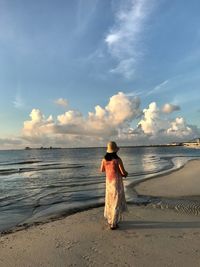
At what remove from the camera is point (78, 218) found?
10.6 m

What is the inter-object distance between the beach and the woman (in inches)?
15.9

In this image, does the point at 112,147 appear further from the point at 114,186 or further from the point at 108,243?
the point at 108,243

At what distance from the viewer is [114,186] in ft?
29.2

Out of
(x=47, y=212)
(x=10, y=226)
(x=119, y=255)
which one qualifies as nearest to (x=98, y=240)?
(x=119, y=255)

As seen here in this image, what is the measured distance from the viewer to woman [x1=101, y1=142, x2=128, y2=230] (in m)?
8.84

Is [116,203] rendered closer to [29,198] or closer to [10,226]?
[10,226]

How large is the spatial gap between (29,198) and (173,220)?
1062 centimetres

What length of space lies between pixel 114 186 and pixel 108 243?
174cm

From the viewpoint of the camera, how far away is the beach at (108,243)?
21.5 ft

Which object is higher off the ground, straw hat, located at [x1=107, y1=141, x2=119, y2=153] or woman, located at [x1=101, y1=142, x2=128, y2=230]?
straw hat, located at [x1=107, y1=141, x2=119, y2=153]

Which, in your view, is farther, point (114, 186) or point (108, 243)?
point (114, 186)

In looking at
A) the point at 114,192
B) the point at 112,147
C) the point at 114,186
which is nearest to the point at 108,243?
the point at 114,192

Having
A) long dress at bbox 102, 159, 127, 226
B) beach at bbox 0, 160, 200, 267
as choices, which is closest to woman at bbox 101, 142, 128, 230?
long dress at bbox 102, 159, 127, 226

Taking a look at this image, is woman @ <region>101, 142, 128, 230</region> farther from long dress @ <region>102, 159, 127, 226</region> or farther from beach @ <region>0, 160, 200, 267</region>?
beach @ <region>0, 160, 200, 267</region>
